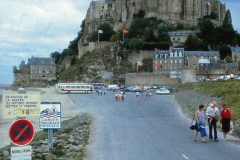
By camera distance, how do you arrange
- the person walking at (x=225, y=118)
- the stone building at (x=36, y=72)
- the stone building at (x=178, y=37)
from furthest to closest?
the stone building at (x=36, y=72)
the stone building at (x=178, y=37)
the person walking at (x=225, y=118)

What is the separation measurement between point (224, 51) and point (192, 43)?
7.17 metres

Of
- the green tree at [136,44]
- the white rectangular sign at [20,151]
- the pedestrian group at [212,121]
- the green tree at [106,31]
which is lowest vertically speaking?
the pedestrian group at [212,121]

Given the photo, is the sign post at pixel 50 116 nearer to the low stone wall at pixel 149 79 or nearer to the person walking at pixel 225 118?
the person walking at pixel 225 118

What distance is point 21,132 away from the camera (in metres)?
6.99

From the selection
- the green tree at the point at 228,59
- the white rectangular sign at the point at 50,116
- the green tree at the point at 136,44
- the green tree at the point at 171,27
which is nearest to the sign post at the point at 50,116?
the white rectangular sign at the point at 50,116

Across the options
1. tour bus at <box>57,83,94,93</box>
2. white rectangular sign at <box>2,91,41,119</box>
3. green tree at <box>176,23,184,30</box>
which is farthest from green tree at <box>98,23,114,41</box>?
white rectangular sign at <box>2,91,41,119</box>

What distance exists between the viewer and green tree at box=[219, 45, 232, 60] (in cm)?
8279

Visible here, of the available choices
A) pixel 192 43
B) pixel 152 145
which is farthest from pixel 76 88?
pixel 152 145

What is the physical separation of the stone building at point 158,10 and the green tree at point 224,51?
1606 cm

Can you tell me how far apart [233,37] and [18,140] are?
8672cm

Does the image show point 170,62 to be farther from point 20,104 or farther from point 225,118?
point 20,104

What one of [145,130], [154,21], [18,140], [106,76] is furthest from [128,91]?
[18,140]

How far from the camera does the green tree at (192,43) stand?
283 feet

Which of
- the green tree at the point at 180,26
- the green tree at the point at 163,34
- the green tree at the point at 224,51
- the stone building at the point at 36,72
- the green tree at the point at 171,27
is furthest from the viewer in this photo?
the stone building at the point at 36,72
